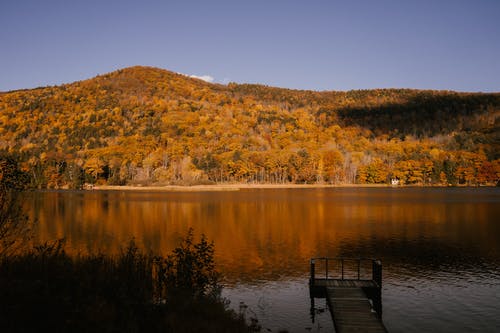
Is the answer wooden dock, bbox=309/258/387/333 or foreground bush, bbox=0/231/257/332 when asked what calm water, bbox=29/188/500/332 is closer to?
wooden dock, bbox=309/258/387/333

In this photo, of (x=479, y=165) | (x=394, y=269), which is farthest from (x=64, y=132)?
(x=394, y=269)

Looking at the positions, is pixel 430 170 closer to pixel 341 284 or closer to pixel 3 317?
pixel 341 284

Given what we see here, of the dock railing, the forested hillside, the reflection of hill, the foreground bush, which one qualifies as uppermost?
the forested hillside

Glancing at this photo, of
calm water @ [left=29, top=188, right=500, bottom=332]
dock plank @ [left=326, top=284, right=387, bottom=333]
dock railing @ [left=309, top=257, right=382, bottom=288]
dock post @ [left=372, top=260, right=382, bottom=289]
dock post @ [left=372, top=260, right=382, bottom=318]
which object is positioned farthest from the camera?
dock railing @ [left=309, top=257, right=382, bottom=288]

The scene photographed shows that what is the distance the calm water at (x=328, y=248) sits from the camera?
52.9 feet

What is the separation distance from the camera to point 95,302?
409 inches

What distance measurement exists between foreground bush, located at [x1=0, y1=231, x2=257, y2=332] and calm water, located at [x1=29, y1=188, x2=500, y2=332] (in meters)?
3.29

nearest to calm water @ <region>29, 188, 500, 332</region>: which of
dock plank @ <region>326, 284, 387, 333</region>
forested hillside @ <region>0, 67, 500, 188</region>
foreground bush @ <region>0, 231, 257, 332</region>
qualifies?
dock plank @ <region>326, 284, 387, 333</region>

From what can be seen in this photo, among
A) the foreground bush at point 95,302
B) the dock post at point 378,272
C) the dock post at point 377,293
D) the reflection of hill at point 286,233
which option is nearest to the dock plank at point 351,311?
the dock post at point 377,293

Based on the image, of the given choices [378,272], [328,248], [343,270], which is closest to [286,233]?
[328,248]

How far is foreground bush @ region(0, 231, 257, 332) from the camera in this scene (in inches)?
377

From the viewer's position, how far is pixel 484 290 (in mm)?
18625

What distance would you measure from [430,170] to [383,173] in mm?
15084

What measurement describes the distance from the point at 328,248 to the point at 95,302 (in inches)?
793
